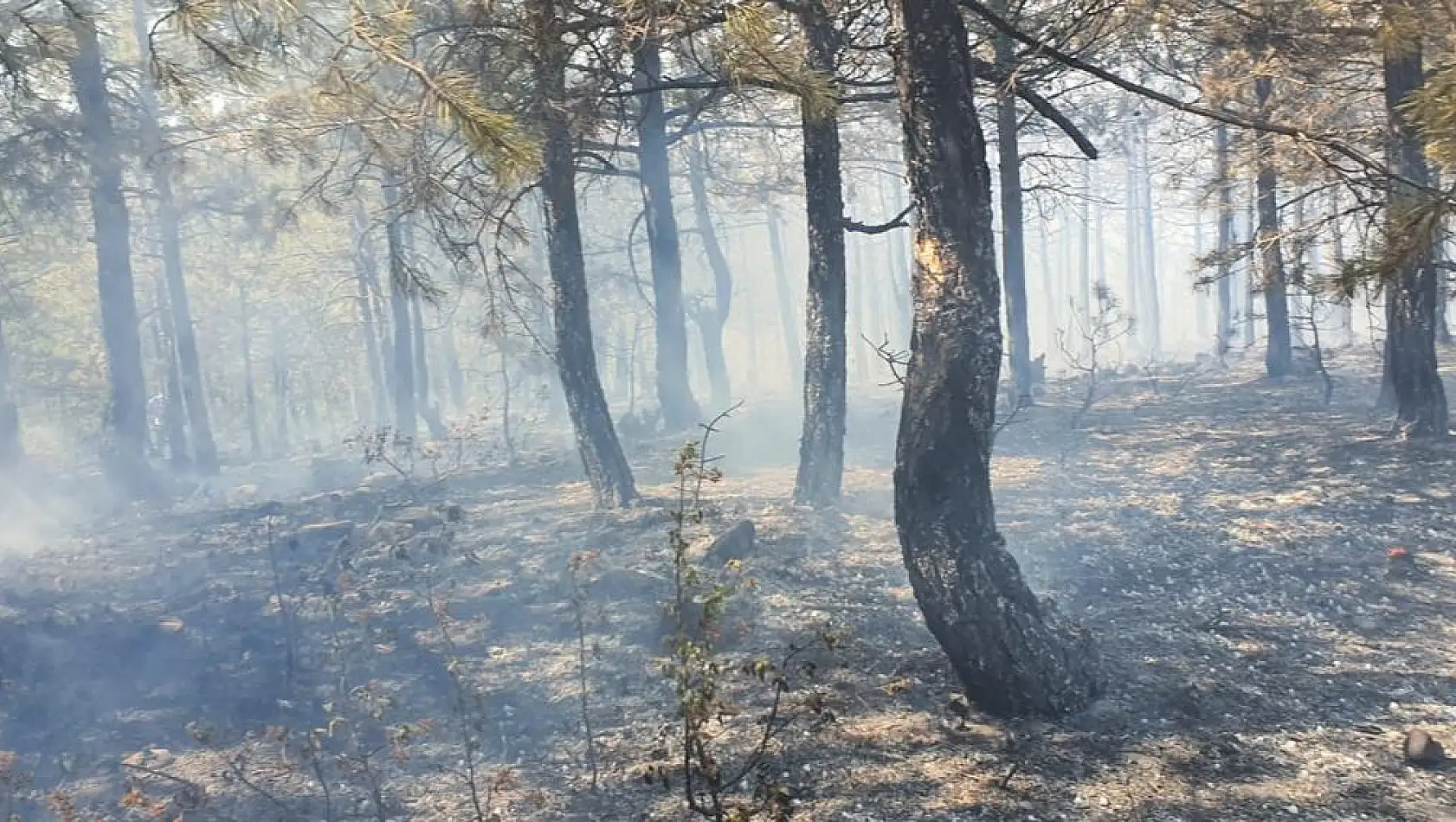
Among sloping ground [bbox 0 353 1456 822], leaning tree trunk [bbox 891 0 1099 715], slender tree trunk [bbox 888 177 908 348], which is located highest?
slender tree trunk [bbox 888 177 908 348]

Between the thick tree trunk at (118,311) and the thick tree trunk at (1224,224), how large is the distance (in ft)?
58.6

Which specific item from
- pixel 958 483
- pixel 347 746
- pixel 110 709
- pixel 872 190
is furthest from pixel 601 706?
pixel 872 190

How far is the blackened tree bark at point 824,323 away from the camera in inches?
343

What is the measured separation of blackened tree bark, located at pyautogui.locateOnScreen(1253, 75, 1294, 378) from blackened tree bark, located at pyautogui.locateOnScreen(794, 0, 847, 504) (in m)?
3.77

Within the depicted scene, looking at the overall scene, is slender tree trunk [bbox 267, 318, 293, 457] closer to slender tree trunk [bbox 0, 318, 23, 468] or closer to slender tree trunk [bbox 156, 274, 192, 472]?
slender tree trunk [bbox 156, 274, 192, 472]

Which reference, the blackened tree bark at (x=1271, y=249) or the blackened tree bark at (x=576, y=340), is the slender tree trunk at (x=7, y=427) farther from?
the blackened tree bark at (x=1271, y=249)

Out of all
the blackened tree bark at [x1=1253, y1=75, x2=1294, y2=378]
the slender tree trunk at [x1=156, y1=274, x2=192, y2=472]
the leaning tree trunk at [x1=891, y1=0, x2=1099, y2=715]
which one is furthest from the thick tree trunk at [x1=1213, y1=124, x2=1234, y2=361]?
the slender tree trunk at [x1=156, y1=274, x2=192, y2=472]

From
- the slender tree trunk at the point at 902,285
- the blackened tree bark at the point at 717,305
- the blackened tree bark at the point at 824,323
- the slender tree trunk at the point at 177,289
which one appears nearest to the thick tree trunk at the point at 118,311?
the slender tree trunk at the point at 177,289

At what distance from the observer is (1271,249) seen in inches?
384

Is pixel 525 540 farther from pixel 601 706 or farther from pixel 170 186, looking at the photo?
pixel 170 186

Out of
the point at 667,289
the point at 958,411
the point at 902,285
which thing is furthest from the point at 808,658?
the point at 902,285

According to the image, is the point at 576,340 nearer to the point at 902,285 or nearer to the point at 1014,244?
the point at 1014,244

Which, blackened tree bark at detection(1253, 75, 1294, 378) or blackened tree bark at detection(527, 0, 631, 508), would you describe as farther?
blackened tree bark at detection(527, 0, 631, 508)

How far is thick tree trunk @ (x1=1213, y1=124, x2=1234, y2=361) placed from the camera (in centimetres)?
1077
